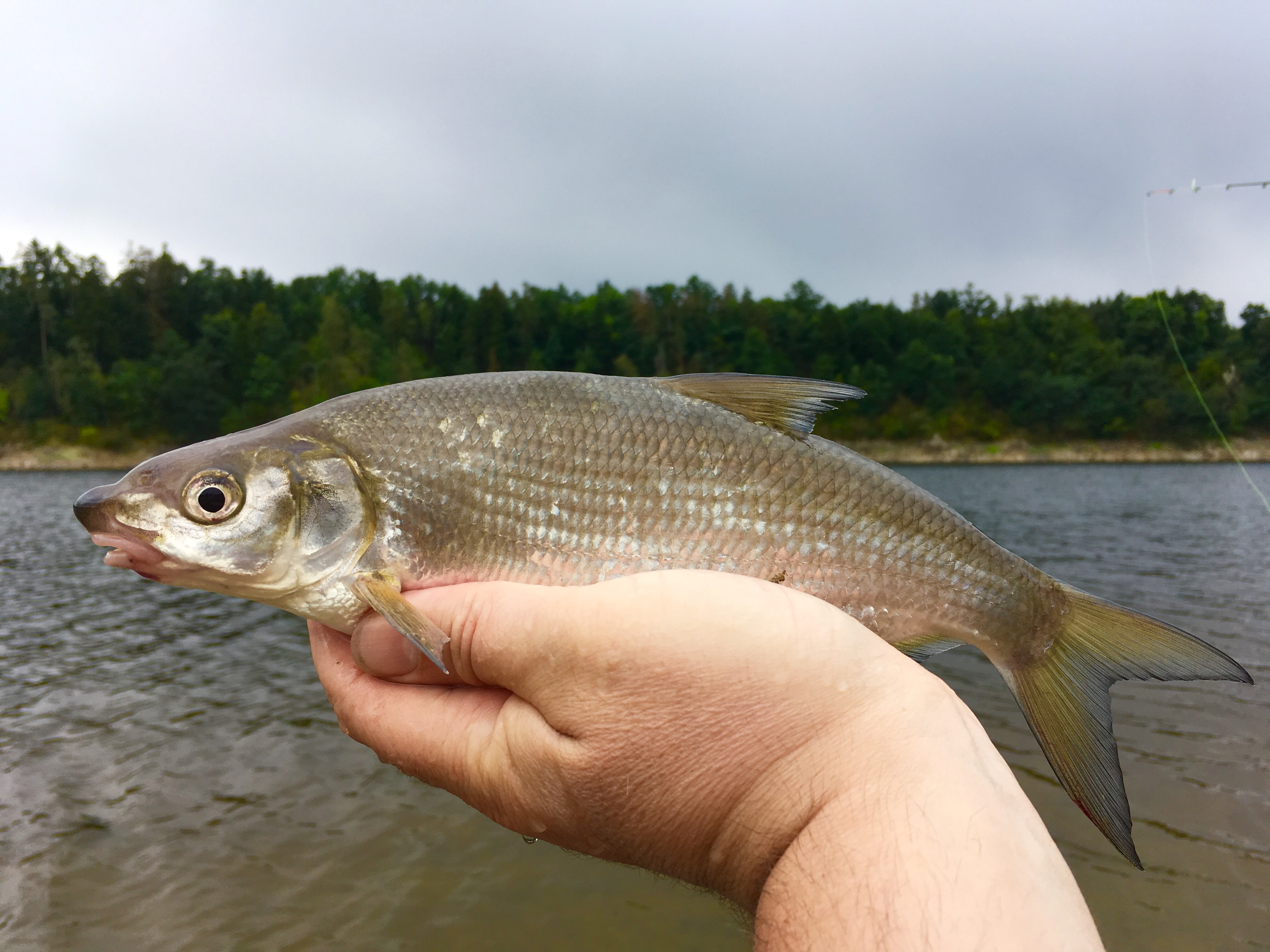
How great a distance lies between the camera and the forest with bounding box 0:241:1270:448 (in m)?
72.6

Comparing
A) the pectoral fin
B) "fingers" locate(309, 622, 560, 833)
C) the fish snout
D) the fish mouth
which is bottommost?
"fingers" locate(309, 622, 560, 833)

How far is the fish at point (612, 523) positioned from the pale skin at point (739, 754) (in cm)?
35

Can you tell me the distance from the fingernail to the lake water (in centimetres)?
294

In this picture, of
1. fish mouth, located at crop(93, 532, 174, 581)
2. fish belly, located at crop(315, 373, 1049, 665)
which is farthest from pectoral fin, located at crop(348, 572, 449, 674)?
fish mouth, located at crop(93, 532, 174, 581)

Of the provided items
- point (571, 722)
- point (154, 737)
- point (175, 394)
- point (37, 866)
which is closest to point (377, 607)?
point (571, 722)

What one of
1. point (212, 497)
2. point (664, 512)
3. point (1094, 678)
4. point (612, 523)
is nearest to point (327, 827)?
point (212, 497)

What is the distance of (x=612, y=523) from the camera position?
2547 mm

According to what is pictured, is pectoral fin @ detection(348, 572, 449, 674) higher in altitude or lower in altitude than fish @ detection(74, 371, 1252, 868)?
lower

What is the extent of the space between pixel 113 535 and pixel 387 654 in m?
1.03

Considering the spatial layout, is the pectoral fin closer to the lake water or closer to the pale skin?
the pale skin

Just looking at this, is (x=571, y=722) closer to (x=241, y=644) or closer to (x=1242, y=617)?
(x=241, y=644)

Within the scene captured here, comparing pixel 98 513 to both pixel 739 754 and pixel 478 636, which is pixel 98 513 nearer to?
pixel 478 636

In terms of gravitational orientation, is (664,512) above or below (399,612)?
above

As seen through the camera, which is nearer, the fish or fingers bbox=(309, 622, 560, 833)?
fingers bbox=(309, 622, 560, 833)
